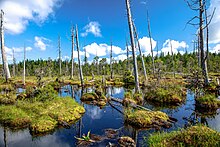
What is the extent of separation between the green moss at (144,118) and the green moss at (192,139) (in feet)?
10.4

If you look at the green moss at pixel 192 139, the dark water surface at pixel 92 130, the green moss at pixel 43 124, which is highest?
the green moss at pixel 192 139

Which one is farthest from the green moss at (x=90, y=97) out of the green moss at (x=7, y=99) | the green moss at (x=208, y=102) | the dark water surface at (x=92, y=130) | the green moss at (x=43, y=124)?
the green moss at (x=208, y=102)

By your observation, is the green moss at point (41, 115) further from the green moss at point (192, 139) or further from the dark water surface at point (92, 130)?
the green moss at point (192, 139)

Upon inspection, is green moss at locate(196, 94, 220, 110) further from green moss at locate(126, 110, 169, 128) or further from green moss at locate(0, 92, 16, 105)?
green moss at locate(0, 92, 16, 105)

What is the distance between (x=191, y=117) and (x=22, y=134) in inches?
371

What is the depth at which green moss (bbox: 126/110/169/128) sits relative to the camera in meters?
9.49

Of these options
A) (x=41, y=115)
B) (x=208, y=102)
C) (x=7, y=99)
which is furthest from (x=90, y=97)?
(x=208, y=102)

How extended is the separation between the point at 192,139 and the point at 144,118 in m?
4.05

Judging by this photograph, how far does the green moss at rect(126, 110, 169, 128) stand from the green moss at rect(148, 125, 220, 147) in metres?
3.16

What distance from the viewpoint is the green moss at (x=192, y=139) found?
5.50m

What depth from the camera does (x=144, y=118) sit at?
971 cm

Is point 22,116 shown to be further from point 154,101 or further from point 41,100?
point 154,101

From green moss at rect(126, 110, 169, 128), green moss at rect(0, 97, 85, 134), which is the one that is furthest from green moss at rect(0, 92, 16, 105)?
green moss at rect(126, 110, 169, 128)

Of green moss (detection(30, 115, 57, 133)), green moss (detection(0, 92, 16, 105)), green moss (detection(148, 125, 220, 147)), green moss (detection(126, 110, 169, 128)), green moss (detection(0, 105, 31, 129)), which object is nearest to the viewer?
green moss (detection(148, 125, 220, 147))
